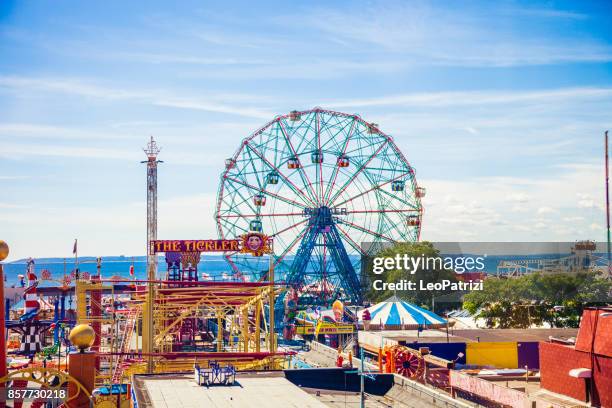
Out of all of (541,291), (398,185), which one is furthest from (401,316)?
(541,291)

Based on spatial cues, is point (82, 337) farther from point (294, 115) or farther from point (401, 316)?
point (294, 115)

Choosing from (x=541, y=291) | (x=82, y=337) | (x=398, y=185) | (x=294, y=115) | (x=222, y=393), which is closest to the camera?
(x=82, y=337)

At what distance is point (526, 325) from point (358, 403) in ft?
129

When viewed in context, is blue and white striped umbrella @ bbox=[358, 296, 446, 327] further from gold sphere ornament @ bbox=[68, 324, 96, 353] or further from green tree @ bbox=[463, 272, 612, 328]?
gold sphere ornament @ bbox=[68, 324, 96, 353]

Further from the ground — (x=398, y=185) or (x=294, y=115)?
(x=294, y=115)

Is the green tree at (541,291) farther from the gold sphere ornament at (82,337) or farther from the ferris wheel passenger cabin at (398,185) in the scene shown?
the gold sphere ornament at (82,337)

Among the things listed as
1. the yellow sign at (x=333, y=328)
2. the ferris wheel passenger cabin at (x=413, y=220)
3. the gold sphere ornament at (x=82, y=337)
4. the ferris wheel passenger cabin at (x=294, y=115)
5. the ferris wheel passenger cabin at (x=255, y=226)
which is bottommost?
the yellow sign at (x=333, y=328)

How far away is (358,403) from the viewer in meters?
34.4

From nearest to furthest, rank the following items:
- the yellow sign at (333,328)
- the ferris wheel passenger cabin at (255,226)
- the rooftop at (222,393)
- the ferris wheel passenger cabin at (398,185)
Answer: the rooftop at (222,393)
the yellow sign at (333,328)
the ferris wheel passenger cabin at (255,226)
the ferris wheel passenger cabin at (398,185)

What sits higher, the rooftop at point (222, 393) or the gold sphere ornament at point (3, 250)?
the gold sphere ornament at point (3, 250)

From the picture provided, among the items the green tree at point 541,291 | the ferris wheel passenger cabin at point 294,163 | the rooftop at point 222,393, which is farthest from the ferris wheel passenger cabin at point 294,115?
the rooftop at point 222,393

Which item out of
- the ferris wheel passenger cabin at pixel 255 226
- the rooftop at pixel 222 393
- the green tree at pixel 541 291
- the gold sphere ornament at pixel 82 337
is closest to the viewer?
the gold sphere ornament at pixel 82 337

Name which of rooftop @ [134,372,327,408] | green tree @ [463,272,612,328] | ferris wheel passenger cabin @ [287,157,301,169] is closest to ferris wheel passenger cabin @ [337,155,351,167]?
ferris wheel passenger cabin @ [287,157,301,169]

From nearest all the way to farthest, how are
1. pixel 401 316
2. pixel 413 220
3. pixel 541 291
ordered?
1. pixel 401 316
2. pixel 413 220
3. pixel 541 291
